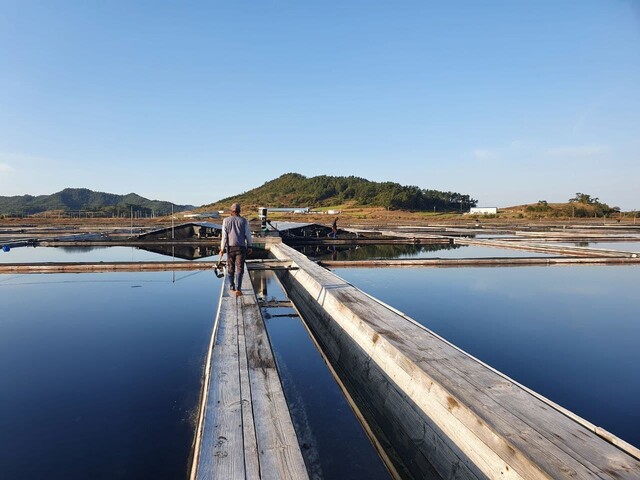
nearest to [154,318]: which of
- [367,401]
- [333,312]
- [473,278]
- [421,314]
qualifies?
[333,312]

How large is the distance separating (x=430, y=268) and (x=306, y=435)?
467 inches

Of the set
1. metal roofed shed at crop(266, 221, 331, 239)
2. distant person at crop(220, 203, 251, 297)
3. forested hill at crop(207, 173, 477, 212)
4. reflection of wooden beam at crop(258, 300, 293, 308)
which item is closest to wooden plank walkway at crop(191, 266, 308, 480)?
distant person at crop(220, 203, 251, 297)

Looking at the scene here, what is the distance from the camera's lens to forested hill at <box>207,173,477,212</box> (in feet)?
365

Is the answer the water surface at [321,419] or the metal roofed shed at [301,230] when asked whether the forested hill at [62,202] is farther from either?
the water surface at [321,419]

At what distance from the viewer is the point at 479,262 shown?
16016mm

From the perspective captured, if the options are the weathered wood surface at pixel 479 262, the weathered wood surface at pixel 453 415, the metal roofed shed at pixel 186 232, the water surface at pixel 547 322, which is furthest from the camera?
the metal roofed shed at pixel 186 232

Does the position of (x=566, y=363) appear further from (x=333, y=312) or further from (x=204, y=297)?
(x=204, y=297)

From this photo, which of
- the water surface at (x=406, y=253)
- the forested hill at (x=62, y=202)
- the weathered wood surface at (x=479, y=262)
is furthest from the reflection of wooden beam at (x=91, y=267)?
the forested hill at (x=62, y=202)

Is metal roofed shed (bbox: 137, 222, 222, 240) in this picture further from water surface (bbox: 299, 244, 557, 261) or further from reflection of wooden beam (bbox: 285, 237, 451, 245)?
water surface (bbox: 299, 244, 557, 261)

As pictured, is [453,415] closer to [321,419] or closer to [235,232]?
[321,419]

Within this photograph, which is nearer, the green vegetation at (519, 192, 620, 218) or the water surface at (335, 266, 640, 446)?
the water surface at (335, 266, 640, 446)

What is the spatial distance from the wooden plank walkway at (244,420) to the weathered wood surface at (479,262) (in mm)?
10192

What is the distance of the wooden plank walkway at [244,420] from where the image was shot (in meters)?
2.69

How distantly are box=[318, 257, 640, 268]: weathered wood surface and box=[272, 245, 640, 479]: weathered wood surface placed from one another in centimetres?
864
